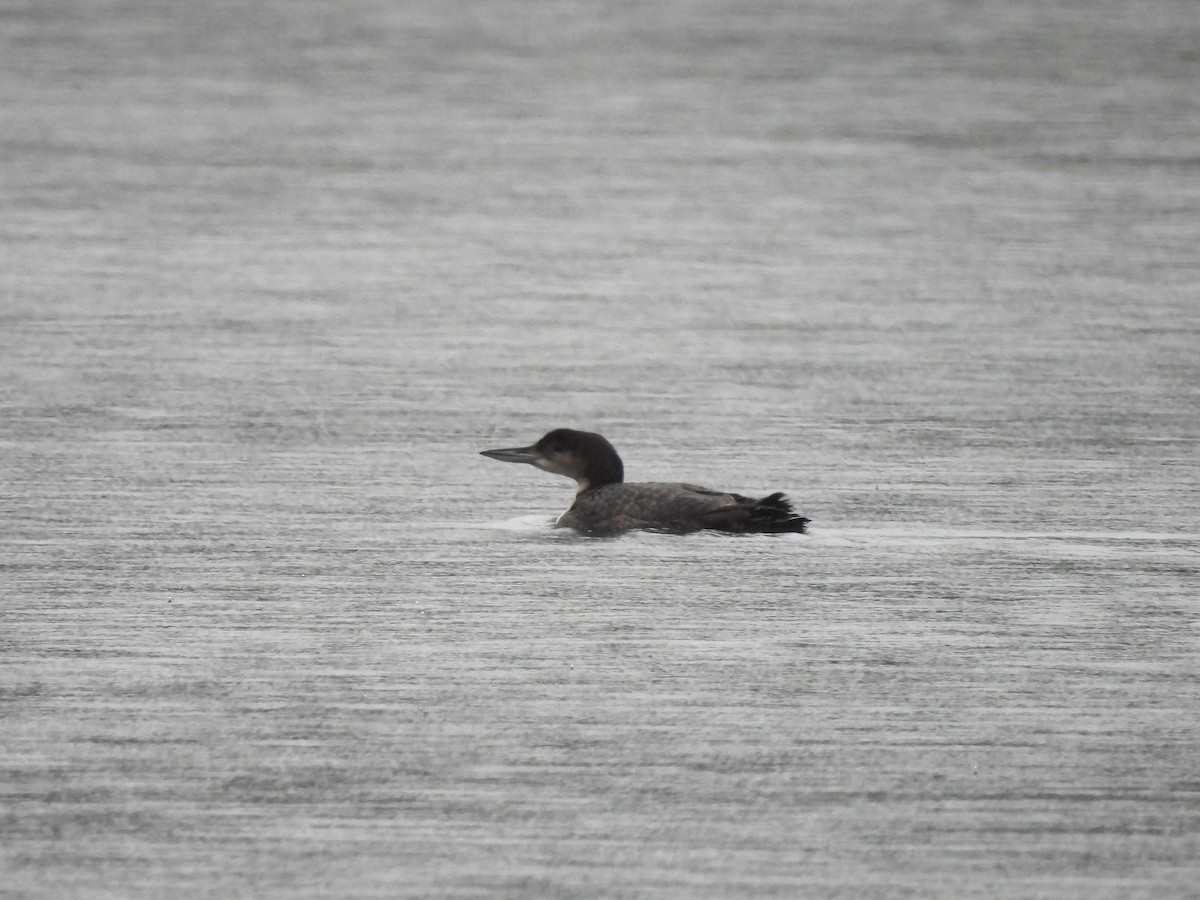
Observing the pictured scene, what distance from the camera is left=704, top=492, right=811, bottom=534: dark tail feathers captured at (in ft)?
19.0

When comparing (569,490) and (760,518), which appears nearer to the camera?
(760,518)

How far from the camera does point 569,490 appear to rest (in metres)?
6.66

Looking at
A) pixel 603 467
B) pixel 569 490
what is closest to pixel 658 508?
pixel 603 467

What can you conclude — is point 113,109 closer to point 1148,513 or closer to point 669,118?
point 669,118

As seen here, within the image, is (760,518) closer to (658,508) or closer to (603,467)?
(658,508)

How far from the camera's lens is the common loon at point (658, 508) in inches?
229

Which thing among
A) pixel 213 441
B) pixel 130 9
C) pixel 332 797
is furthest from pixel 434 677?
pixel 130 9

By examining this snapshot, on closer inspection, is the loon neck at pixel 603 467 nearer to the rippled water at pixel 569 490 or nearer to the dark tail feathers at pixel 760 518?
the rippled water at pixel 569 490

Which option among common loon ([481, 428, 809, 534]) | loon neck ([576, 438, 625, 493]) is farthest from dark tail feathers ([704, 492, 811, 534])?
loon neck ([576, 438, 625, 493])

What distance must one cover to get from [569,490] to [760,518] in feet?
3.22

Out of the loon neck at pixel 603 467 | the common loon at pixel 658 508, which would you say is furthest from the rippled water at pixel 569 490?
the loon neck at pixel 603 467

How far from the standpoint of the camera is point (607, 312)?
932cm

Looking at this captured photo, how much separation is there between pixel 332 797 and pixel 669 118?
1072 cm

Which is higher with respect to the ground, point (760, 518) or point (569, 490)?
point (760, 518)
